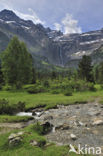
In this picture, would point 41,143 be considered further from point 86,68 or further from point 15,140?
point 86,68

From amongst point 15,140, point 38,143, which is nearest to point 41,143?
point 38,143

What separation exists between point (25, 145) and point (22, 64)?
31534mm

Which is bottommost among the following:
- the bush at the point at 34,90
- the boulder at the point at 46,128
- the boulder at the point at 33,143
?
the boulder at the point at 46,128

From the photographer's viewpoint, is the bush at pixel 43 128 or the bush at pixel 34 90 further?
the bush at pixel 34 90

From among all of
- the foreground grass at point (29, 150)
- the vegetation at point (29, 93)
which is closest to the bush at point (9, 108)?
the vegetation at point (29, 93)

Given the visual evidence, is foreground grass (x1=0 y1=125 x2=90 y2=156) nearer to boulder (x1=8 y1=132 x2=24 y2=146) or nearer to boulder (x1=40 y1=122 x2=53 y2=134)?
boulder (x1=8 y1=132 x2=24 y2=146)

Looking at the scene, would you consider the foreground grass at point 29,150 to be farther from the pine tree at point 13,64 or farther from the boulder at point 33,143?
the pine tree at point 13,64

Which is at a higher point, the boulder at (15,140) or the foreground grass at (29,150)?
the boulder at (15,140)

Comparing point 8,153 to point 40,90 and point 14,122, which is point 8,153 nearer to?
point 14,122

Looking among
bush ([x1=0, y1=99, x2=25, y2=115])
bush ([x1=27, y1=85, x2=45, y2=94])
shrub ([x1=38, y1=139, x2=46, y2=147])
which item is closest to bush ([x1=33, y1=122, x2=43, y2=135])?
shrub ([x1=38, y1=139, x2=46, y2=147])

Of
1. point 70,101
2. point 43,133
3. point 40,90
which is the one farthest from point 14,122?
point 40,90

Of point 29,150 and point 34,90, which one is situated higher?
point 34,90

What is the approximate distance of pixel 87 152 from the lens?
267 inches

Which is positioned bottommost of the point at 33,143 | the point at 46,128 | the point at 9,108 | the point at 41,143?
the point at 46,128
